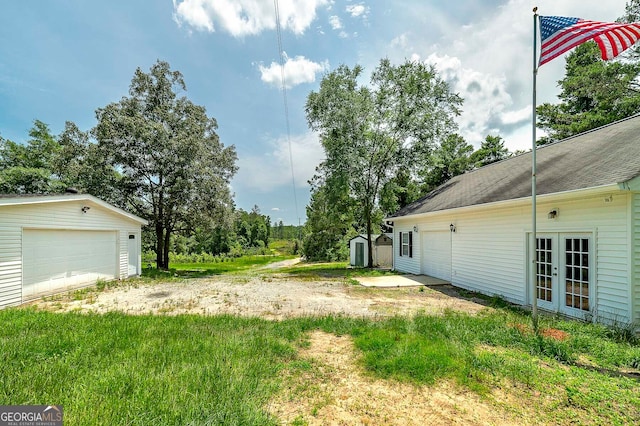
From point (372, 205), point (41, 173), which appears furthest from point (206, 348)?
point (41, 173)

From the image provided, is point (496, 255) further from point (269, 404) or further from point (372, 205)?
point (372, 205)

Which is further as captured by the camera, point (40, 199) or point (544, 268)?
point (40, 199)

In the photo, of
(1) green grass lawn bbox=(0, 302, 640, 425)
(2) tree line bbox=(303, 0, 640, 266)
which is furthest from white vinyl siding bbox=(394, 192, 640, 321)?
(2) tree line bbox=(303, 0, 640, 266)

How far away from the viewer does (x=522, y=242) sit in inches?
288

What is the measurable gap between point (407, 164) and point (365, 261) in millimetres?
6724

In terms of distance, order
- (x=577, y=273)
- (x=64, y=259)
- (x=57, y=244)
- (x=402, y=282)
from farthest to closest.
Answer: (x=402, y=282), (x=64, y=259), (x=57, y=244), (x=577, y=273)

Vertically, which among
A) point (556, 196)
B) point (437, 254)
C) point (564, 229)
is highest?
point (556, 196)

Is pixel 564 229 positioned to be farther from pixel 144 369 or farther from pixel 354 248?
pixel 354 248

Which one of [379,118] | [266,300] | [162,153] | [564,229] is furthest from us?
[379,118]

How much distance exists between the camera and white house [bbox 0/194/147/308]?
7.26 metres

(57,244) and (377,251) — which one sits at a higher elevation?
(57,244)

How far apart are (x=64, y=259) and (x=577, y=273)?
46.7 feet

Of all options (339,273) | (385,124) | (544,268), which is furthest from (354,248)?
(544,268)

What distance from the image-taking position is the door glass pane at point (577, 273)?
5.80 meters
